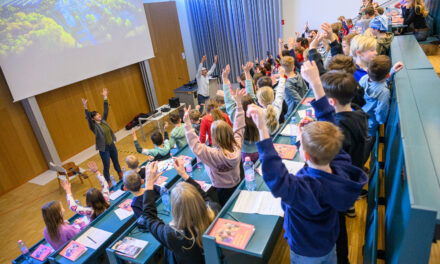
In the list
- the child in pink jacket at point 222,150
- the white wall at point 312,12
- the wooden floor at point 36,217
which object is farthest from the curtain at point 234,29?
the child in pink jacket at point 222,150

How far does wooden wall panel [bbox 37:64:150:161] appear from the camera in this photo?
20.4 ft

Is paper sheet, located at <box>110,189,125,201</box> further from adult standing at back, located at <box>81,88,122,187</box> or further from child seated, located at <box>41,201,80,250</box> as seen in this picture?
adult standing at back, located at <box>81,88,122,187</box>

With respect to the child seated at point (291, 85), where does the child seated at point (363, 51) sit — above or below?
above

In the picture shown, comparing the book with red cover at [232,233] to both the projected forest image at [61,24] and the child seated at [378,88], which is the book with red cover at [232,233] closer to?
the child seated at [378,88]

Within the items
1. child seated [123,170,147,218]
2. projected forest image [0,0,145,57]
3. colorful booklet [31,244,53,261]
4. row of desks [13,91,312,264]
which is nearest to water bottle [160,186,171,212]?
row of desks [13,91,312,264]

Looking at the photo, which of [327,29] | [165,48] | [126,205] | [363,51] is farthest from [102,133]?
[165,48]

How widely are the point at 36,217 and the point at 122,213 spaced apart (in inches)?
111

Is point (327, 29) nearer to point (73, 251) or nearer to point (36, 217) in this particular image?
point (73, 251)

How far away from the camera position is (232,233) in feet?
5.94

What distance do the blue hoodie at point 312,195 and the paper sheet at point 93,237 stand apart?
1.81 metres

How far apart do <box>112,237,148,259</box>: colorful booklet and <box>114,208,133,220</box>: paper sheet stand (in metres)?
0.50

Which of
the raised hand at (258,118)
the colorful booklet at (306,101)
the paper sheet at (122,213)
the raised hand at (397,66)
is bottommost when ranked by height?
the paper sheet at (122,213)

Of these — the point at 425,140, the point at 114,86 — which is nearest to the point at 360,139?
the point at 425,140

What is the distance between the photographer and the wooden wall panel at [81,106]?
20.4 ft
